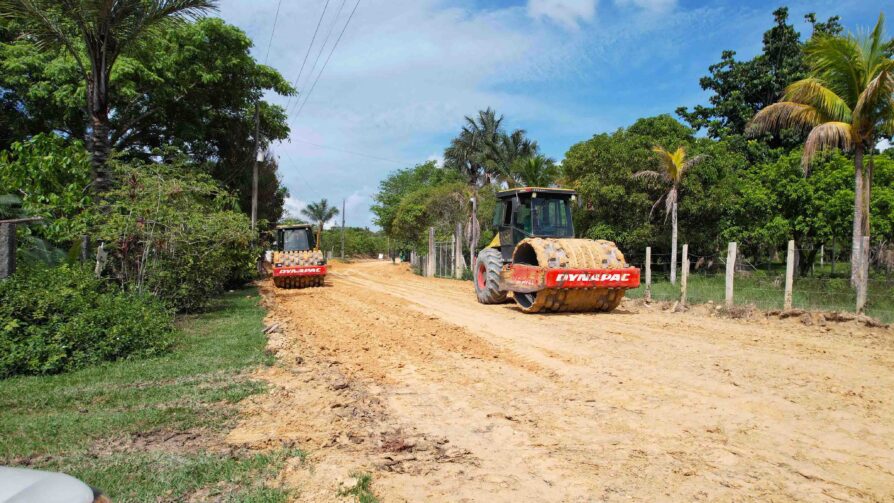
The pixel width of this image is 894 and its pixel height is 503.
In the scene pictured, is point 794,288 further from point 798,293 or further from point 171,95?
point 171,95

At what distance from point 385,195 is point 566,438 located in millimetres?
56859

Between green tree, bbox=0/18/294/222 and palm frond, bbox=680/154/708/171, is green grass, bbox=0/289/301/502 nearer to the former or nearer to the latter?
green tree, bbox=0/18/294/222

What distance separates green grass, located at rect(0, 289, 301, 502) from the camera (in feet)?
11.6

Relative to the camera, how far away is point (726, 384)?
5.77 meters

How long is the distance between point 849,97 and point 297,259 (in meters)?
16.9

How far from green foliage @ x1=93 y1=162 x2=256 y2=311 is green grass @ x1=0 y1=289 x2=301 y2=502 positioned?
338 centimetres

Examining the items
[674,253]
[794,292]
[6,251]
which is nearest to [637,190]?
[674,253]

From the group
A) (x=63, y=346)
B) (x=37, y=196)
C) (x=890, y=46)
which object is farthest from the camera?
(x=890, y=46)

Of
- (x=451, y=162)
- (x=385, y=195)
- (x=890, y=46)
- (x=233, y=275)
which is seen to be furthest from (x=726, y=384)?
(x=385, y=195)

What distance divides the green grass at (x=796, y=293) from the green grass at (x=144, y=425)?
1009 cm

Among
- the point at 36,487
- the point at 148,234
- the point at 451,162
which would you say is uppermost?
the point at 451,162

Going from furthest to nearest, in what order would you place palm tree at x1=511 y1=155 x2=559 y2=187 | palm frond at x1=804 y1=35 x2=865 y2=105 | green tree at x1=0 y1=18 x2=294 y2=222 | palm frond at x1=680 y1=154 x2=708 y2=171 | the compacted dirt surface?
palm tree at x1=511 y1=155 x2=559 y2=187 < green tree at x1=0 y1=18 x2=294 y2=222 < palm frond at x1=680 y1=154 x2=708 y2=171 < palm frond at x1=804 y1=35 x2=865 y2=105 < the compacted dirt surface

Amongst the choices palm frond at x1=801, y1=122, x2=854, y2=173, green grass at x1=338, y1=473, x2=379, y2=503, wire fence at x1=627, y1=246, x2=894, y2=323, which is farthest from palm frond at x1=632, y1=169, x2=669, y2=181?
green grass at x1=338, y1=473, x2=379, y2=503

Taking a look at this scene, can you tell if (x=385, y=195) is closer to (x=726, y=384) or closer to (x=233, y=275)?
(x=233, y=275)
